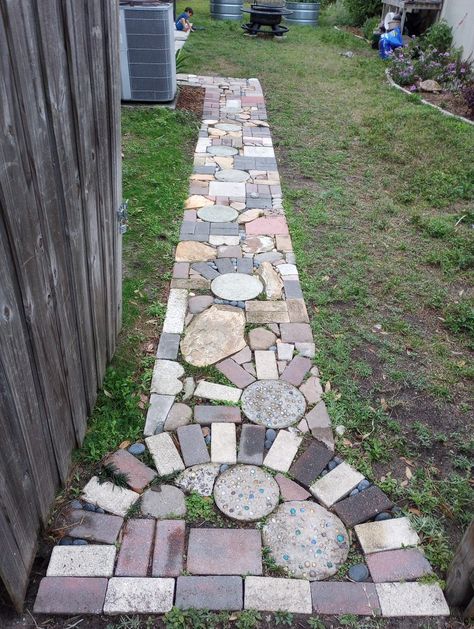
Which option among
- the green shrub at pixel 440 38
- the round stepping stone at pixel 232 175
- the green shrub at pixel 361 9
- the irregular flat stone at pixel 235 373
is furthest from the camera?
the green shrub at pixel 361 9

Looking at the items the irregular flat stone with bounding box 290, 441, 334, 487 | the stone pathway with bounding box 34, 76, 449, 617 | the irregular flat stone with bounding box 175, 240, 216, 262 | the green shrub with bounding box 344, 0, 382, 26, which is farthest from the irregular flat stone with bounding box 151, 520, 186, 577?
the green shrub with bounding box 344, 0, 382, 26

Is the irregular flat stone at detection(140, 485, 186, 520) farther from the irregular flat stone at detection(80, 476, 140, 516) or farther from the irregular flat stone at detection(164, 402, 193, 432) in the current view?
the irregular flat stone at detection(164, 402, 193, 432)

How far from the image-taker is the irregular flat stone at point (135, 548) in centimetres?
192

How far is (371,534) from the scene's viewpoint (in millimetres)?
2102

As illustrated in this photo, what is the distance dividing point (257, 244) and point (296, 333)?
119cm

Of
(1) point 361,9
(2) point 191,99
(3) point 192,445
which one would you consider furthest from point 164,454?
(1) point 361,9

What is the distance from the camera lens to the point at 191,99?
294 inches

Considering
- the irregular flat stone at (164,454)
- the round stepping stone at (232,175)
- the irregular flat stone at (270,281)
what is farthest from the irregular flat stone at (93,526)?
the round stepping stone at (232,175)

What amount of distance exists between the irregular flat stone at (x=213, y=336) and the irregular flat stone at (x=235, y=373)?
2.0 inches

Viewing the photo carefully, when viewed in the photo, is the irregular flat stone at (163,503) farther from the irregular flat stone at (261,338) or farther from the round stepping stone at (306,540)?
the irregular flat stone at (261,338)

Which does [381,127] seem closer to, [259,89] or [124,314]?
[259,89]

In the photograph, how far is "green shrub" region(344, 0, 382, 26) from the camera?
45.2ft

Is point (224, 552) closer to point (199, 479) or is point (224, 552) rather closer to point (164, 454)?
point (199, 479)

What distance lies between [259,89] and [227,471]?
7382 millimetres
